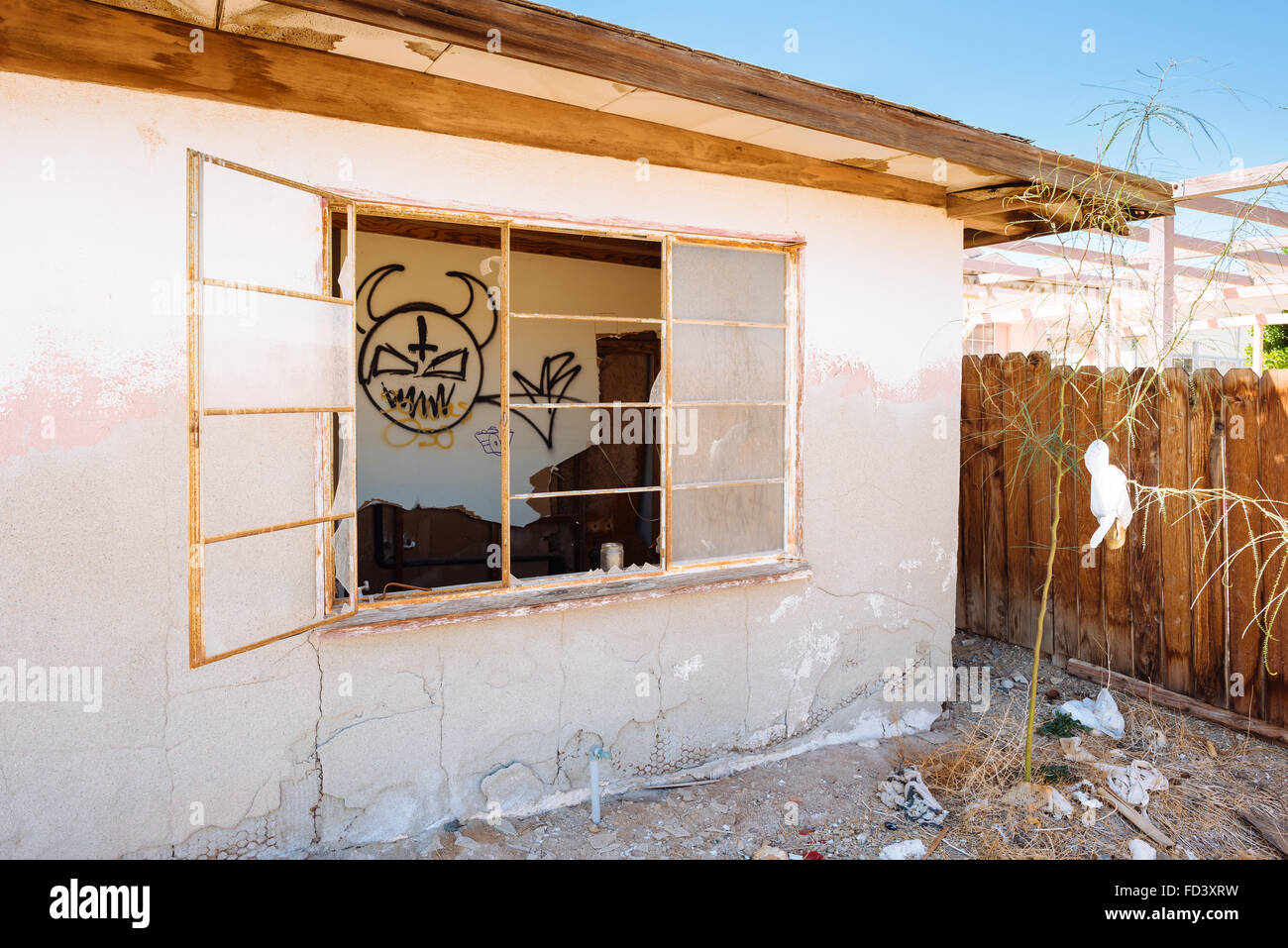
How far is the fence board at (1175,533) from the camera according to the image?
4.45 m

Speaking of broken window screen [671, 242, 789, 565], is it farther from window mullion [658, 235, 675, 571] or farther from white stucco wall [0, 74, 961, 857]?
white stucco wall [0, 74, 961, 857]

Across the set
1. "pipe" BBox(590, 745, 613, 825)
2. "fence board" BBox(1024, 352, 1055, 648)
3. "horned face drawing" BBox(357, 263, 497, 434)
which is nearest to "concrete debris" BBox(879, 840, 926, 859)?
"pipe" BBox(590, 745, 613, 825)

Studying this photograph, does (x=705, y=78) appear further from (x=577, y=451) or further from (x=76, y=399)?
(x=577, y=451)

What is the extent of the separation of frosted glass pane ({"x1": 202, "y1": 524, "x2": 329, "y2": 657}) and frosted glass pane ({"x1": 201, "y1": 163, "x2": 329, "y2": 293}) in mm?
912

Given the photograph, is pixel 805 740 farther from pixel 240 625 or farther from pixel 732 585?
pixel 240 625

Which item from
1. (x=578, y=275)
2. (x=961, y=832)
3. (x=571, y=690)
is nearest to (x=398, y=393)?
(x=578, y=275)

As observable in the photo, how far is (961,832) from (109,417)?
367 cm

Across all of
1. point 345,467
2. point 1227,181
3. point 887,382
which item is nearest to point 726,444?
point 887,382

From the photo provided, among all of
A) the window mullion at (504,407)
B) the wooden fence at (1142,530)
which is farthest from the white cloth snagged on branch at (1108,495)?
the window mullion at (504,407)

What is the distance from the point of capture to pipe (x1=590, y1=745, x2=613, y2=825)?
3432mm

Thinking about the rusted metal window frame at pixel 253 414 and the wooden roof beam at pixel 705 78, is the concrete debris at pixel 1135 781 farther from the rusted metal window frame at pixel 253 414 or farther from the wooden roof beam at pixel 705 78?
the rusted metal window frame at pixel 253 414

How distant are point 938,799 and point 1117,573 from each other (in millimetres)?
2002

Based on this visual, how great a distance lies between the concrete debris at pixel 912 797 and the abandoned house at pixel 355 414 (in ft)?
1.69

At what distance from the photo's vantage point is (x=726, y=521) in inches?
159
